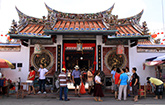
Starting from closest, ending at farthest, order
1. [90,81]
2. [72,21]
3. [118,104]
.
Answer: [118,104] → [90,81] → [72,21]

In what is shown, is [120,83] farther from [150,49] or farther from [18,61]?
[18,61]

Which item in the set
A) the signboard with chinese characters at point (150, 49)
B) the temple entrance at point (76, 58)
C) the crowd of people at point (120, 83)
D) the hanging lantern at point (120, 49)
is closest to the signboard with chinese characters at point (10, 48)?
the crowd of people at point (120, 83)

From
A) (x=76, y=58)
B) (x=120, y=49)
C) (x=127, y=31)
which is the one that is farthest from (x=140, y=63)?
(x=76, y=58)

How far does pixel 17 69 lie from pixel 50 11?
15.6ft

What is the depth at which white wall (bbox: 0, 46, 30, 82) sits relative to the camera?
34.8ft

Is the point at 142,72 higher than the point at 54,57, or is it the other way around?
the point at 54,57

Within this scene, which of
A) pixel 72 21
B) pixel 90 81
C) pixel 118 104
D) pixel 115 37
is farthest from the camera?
pixel 72 21

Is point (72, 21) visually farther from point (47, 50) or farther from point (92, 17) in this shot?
point (47, 50)

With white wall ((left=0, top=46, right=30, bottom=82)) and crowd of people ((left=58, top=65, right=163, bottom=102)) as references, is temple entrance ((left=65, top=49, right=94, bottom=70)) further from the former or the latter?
crowd of people ((left=58, top=65, right=163, bottom=102))

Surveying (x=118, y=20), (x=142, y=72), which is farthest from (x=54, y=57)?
(x=142, y=72)

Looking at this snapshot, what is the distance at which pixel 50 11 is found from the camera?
37.0 feet

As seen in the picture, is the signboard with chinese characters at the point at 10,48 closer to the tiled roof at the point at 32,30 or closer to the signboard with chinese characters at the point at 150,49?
the tiled roof at the point at 32,30

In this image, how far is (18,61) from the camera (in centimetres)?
1077

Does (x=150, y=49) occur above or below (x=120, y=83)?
above
